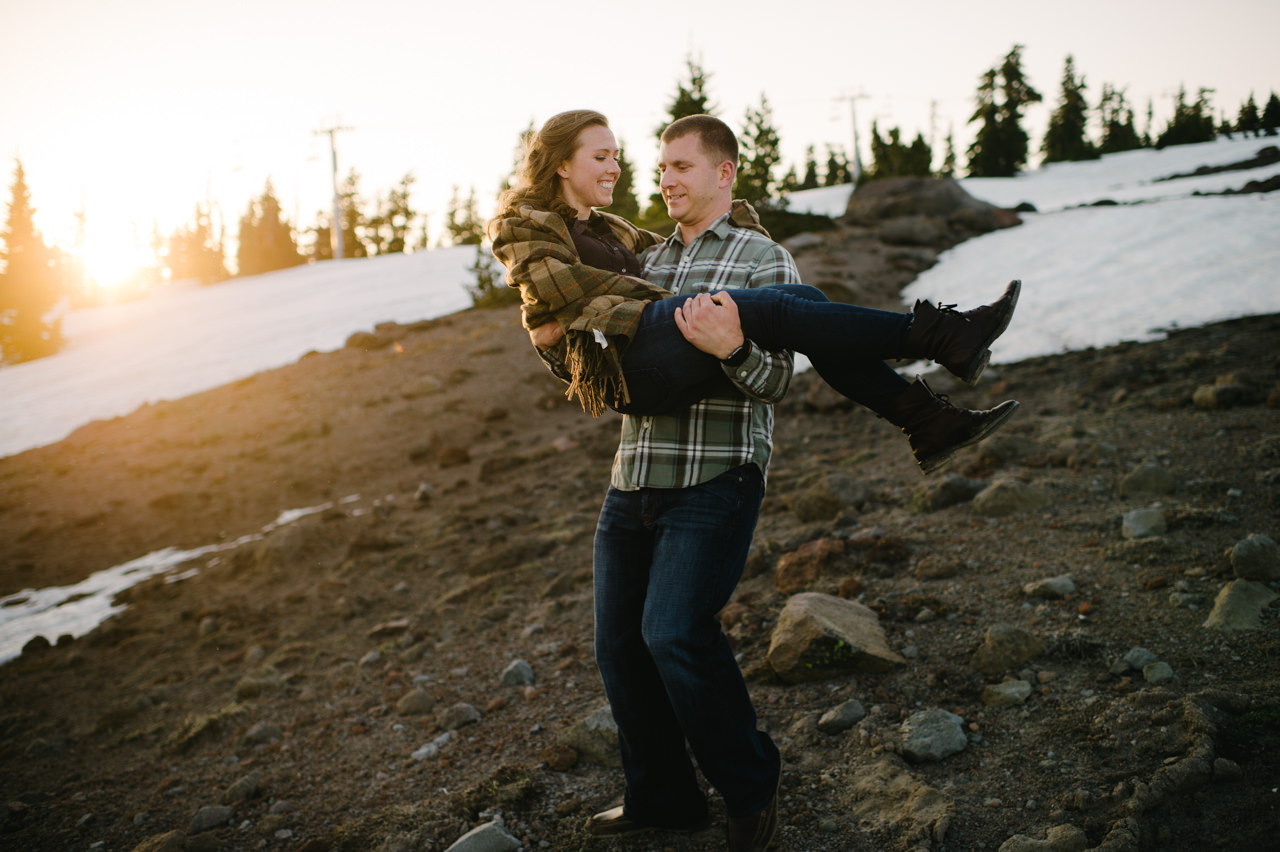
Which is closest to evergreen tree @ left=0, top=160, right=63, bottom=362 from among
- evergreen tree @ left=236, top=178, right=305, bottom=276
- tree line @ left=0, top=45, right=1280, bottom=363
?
tree line @ left=0, top=45, right=1280, bottom=363

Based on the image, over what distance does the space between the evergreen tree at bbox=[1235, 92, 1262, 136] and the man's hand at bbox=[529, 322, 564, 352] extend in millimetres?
61973

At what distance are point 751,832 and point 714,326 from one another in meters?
1.90

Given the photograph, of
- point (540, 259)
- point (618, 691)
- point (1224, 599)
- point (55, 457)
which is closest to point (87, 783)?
point (618, 691)

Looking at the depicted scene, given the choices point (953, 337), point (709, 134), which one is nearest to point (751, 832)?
point (953, 337)

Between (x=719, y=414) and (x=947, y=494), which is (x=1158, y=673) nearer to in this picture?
(x=719, y=414)

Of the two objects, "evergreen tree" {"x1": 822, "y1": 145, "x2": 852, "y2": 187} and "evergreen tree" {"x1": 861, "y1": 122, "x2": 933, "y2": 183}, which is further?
"evergreen tree" {"x1": 822, "y1": 145, "x2": 852, "y2": 187}

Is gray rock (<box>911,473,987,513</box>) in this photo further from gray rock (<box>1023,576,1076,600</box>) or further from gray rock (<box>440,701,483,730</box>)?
gray rock (<box>440,701,483,730</box>)

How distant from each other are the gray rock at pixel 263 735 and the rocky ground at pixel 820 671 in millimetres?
29

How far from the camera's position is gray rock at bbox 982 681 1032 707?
3400mm

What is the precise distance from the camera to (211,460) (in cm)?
1213

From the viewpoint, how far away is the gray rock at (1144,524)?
453 cm

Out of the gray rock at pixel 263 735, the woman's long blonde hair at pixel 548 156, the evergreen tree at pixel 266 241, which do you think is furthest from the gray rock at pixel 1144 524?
the evergreen tree at pixel 266 241

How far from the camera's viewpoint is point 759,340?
262 centimetres

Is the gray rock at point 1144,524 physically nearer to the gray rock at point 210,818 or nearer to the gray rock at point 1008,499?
the gray rock at point 1008,499
